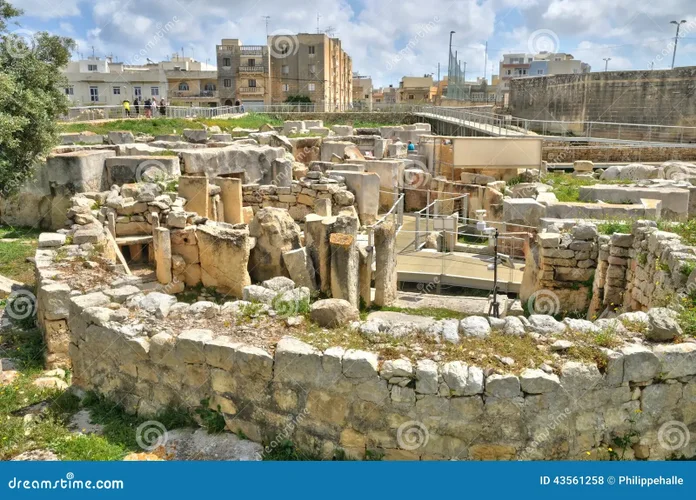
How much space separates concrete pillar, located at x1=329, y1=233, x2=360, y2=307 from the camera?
9625 millimetres

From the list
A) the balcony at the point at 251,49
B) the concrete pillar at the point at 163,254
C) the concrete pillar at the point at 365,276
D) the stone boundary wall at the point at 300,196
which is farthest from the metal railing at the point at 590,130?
the balcony at the point at 251,49

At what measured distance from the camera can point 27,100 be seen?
10.9 m

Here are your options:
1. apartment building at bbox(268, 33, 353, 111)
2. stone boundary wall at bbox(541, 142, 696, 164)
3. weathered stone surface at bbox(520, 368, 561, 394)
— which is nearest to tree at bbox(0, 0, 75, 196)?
weathered stone surface at bbox(520, 368, 561, 394)

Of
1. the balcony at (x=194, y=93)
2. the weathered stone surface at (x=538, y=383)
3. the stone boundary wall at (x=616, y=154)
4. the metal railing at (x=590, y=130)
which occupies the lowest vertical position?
the weathered stone surface at (x=538, y=383)

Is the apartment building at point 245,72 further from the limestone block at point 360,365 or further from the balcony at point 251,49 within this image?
the limestone block at point 360,365

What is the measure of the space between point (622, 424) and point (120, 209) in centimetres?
932

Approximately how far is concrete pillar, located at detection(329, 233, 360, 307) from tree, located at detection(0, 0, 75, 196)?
573 centimetres

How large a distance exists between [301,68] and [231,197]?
41.5m

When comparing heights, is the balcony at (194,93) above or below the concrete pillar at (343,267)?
above

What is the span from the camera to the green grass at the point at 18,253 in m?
9.59

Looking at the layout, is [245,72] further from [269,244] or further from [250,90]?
[269,244]

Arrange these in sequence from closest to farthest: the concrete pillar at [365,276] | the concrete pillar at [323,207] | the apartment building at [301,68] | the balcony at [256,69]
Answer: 1. the concrete pillar at [365,276]
2. the concrete pillar at [323,207]
3. the apartment building at [301,68]
4. the balcony at [256,69]

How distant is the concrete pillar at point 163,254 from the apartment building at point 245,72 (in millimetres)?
44053

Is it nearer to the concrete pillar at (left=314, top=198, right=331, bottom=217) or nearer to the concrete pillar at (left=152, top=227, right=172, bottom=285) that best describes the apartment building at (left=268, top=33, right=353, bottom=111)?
the concrete pillar at (left=314, top=198, right=331, bottom=217)
